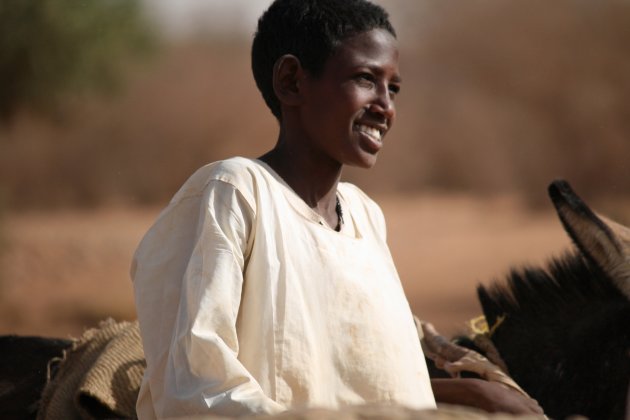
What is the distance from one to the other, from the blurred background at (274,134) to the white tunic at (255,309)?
39.5 ft

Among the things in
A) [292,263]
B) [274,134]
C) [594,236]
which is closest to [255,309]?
[292,263]

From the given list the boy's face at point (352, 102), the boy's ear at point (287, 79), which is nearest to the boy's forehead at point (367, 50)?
the boy's face at point (352, 102)

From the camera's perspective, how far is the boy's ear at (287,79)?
2.98 meters

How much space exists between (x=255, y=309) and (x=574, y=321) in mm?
1536

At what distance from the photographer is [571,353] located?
364 cm

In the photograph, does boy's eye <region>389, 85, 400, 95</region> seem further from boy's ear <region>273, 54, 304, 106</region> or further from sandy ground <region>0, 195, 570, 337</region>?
sandy ground <region>0, 195, 570, 337</region>

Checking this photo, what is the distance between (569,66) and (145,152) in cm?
1014

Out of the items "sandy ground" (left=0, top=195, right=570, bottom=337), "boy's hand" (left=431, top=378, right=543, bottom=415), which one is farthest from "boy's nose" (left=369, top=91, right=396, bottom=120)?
"sandy ground" (left=0, top=195, right=570, bottom=337)

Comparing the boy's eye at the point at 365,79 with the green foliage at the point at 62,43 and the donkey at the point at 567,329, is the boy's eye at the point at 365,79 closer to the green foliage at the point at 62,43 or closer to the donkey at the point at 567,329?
the donkey at the point at 567,329

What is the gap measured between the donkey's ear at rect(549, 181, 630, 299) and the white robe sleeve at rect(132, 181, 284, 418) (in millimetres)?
1287

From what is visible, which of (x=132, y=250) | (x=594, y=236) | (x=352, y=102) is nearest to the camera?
(x=352, y=102)

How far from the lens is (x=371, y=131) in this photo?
2.96m

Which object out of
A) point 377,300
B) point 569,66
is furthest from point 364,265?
point 569,66

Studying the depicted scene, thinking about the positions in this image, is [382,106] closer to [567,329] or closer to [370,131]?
[370,131]
